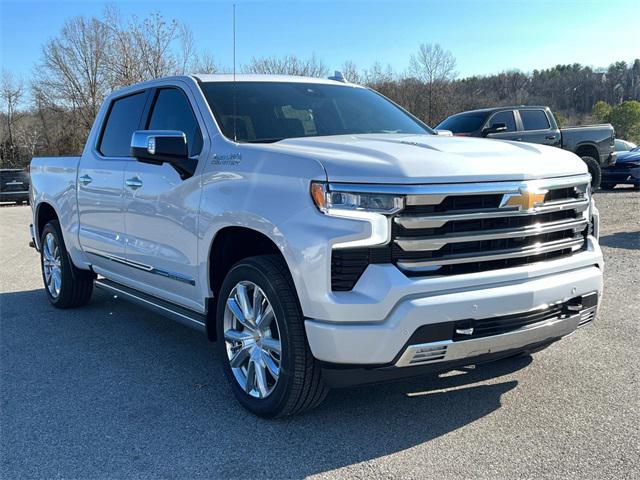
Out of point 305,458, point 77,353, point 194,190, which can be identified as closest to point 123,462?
point 305,458

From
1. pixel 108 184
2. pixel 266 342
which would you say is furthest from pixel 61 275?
pixel 266 342

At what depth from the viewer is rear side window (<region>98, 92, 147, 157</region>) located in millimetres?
5211

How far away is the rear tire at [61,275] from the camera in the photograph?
630cm

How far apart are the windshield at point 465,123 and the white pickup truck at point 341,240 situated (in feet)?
31.5

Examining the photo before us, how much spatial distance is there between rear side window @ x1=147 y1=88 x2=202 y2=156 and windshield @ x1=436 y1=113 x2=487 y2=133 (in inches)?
390

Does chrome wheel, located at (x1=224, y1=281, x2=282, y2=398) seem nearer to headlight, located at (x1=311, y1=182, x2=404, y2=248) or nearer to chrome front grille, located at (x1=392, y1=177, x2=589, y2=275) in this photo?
headlight, located at (x1=311, y1=182, x2=404, y2=248)

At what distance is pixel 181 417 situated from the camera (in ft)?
11.9

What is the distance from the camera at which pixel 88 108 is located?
141 ft

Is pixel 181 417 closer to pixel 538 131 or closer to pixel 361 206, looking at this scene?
pixel 361 206

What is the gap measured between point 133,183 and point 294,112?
53.2 inches

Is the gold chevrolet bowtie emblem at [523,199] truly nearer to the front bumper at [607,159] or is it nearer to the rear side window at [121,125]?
the rear side window at [121,125]

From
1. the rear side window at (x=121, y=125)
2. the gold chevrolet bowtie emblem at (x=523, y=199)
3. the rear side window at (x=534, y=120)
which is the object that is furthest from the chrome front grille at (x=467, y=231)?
the rear side window at (x=534, y=120)

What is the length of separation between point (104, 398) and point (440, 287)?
232 cm

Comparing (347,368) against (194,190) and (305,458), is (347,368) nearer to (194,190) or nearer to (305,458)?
(305,458)
